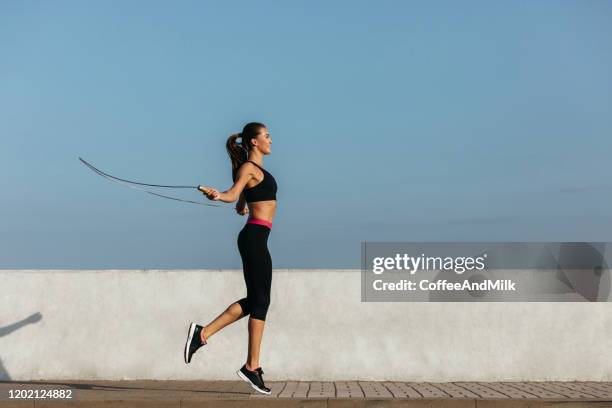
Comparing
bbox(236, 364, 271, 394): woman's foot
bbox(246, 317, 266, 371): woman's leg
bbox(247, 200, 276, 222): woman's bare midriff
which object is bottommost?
bbox(236, 364, 271, 394): woman's foot

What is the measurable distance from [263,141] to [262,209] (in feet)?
1.89

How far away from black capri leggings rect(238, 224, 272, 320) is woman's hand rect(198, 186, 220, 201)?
1.80 feet

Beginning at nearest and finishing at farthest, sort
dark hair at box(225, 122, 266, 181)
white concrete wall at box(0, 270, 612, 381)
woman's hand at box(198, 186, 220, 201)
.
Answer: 1. woman's hand at box(198, 186, 220, 201)
2. dark hair at box(225, 122, 266, 181)
3. white concrete wall at box(0, 270, 612, 381)

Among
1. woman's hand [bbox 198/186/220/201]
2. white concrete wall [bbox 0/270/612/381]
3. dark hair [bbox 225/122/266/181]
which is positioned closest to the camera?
woman's hand [bbox 198/186/220/201]

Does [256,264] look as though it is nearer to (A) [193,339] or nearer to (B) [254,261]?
(B) [254,261]

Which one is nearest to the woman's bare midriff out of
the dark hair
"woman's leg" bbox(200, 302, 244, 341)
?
the dark hair

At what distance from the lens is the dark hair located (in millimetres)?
7344

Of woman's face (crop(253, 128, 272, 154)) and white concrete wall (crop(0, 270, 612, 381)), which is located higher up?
A: woman's face (crop(253, 128, 272, 154))

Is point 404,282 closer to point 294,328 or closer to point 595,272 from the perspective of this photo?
point 294,328

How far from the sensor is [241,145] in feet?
24.4

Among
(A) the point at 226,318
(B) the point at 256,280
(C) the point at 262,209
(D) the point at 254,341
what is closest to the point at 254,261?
(B) the point at 256,280

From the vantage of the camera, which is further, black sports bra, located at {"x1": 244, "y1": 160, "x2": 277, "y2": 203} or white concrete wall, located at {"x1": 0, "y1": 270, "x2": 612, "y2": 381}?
white concrete wall, located at {"x1": 0, "y1": 270, "x2": 612, "y2": 381}

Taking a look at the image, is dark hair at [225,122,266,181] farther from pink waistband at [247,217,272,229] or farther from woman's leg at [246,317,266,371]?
woman's leg at [246,317,266,371]

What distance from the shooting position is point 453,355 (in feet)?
30.6
